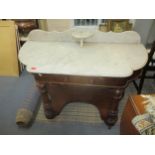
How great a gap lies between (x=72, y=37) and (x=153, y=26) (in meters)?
1.19

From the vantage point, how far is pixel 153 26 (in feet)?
7.32

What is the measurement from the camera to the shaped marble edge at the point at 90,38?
5.54ft

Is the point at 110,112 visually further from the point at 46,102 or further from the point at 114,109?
the point at 46,102

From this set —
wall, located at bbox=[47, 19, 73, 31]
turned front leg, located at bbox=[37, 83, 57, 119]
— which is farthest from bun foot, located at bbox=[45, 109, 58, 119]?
wall, located at bbox=[47, 19, 73, 31]

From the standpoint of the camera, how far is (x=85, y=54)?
1.53 meters

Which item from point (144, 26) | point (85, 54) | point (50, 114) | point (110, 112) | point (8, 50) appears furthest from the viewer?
point (8, 50)

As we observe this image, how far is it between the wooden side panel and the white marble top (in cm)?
77

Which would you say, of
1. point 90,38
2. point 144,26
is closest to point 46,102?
point 90,38

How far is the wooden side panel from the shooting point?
233 cm

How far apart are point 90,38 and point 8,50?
1.32 m

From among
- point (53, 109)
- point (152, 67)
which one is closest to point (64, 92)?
point (53, 109)
